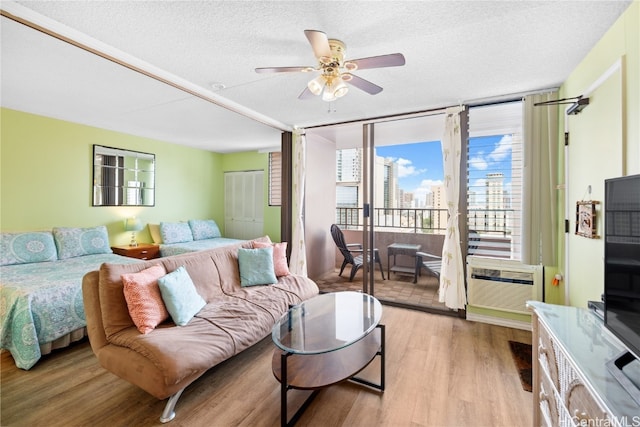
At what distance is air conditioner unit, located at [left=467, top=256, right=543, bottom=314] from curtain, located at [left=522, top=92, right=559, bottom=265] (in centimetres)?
20

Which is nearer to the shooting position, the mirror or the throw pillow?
the mirror

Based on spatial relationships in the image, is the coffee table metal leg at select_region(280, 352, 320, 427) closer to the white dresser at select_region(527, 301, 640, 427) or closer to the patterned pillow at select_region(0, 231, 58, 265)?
the white dresser at select_region(527, 301, 640, 427)

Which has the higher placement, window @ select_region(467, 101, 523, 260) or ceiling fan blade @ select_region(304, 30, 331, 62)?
ceiling fan blade @ select_region(304, 30, 331, 62)

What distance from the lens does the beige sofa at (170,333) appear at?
5.19 feet

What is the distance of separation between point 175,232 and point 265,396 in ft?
12.5

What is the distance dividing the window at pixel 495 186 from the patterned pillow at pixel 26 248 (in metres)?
5.07

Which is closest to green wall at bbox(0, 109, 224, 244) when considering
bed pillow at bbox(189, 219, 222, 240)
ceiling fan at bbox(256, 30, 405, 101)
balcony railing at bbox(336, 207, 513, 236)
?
bed pillow at bbox(189, 219, 222, 240)

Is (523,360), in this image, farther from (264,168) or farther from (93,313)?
(264,168)

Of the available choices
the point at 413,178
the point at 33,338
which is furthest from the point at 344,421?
the point at 413,178

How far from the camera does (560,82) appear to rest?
256cm

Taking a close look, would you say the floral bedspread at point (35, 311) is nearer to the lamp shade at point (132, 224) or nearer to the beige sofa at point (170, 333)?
the beige sofa at point (170, 333)

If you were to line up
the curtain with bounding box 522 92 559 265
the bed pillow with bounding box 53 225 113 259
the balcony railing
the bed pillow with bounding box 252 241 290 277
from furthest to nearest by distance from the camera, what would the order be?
1. the balcony railing
2. the bed pillow with bounding box 53 225 113 259
3. the bed pillow with bounding box 252 241 290 277
4. the curtain with bounding box 522 92 559 265

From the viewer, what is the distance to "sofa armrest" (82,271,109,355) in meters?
1.82

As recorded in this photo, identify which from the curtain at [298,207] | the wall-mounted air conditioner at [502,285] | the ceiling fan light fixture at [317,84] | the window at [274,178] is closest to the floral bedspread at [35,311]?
the curtain at [298,207]
